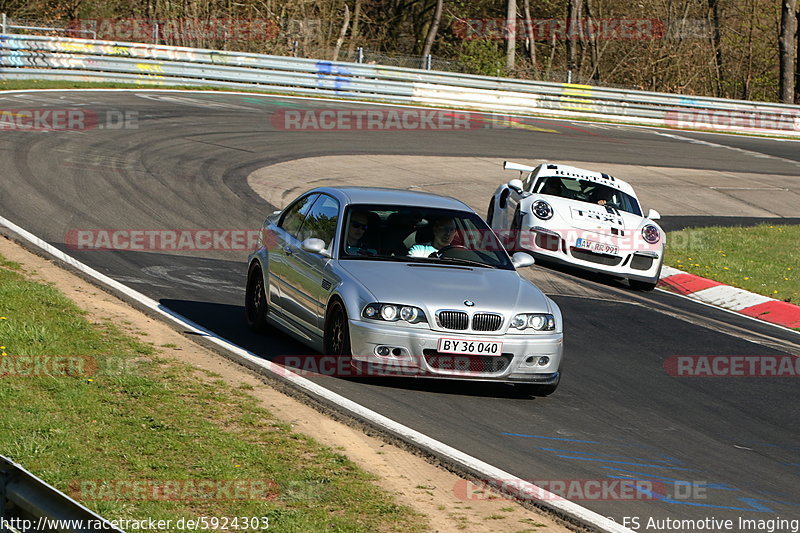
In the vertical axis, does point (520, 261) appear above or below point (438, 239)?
below

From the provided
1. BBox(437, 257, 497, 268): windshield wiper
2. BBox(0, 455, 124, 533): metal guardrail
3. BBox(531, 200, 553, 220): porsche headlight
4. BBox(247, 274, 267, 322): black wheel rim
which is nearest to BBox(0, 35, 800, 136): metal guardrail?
BBox(531, 200, 553, 220): porsche headlight

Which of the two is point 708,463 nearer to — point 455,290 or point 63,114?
point 455,290

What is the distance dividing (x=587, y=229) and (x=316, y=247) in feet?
22.3

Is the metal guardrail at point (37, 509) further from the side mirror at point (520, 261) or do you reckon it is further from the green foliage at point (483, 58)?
the green foliage at point (483, 58)

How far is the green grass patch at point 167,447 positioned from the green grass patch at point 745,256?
10193 mm

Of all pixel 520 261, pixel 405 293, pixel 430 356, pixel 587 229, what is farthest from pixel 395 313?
pixel 587 229

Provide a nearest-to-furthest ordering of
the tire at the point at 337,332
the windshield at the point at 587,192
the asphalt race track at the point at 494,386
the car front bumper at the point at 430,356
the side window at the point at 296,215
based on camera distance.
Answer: the asphalt race track at the point at 494,386 < the car front bumper at the point at 430,356 < the tire at the point at 337,332 < the side window at the point at 296,215 < the windshield at the point at 587,192

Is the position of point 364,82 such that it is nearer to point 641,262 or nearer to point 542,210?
point 542,210

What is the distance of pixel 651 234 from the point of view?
49.7ft

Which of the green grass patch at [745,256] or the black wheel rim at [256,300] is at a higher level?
the black wheel rim at [256,300]

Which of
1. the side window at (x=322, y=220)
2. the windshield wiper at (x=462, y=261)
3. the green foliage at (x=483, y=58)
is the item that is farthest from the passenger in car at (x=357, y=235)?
the green foliage at (x=483, y=58)

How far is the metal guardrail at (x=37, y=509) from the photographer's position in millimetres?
3746

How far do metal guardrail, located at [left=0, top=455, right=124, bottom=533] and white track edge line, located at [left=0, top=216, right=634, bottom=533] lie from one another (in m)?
2.83

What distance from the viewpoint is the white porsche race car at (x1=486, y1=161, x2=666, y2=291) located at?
586 inches
